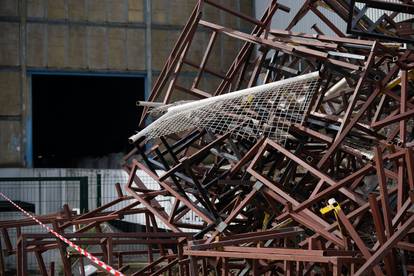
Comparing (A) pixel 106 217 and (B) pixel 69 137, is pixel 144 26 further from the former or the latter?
(A) pixel 106 217

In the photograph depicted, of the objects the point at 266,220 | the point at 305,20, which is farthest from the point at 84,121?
the point at 266,220

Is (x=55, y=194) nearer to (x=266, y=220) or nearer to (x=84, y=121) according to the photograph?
(x=266, y=220)

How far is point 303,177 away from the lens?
9.29 meters

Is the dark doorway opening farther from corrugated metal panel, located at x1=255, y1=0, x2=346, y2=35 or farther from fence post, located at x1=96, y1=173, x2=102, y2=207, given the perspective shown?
fence post, located at x1=96, y1=173, x2=102, y2=207

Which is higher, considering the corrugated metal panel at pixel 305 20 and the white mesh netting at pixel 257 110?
the corrugated metal panel at pixel 305 20

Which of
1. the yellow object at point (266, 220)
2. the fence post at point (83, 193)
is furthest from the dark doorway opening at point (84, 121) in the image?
the yellow object at point (266, 220)

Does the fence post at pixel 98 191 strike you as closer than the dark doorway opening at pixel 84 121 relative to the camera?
Yes

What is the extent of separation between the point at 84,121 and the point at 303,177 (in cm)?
2392

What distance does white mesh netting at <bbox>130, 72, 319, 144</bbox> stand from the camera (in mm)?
8891

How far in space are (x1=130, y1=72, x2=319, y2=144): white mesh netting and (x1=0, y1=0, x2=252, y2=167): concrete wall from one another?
56.5 feet

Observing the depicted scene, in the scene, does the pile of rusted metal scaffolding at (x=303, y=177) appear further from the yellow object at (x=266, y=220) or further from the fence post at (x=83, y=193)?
the fence post at (x=83, y=193)

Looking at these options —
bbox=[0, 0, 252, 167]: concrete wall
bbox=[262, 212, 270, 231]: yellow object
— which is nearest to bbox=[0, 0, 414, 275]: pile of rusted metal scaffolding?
bbox=[262, 212, 270, 231]: yellow object

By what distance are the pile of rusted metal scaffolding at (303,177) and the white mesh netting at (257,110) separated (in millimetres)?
79

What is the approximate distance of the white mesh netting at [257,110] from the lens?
350 inches
